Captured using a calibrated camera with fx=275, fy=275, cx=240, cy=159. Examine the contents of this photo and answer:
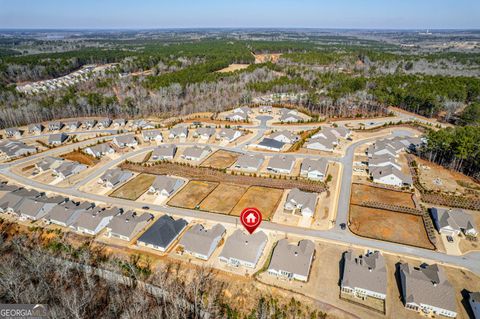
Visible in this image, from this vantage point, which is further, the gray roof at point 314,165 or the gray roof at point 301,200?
the gray roof at point 314,165

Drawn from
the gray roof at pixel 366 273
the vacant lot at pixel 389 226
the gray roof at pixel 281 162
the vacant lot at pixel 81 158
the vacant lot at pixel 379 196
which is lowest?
the vacant lot at pixel 81 158

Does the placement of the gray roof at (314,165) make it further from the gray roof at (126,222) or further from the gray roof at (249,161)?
the gray roof at (126,222)

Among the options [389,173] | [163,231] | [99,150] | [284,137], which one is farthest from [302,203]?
[99,150]

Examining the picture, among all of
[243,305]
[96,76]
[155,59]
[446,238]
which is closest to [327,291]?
[243,305]

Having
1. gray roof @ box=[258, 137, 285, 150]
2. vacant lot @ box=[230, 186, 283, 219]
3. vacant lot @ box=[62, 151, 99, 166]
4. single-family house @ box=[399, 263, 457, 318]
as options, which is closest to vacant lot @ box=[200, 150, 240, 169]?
gray roof @ box=[258, 137, 285, 150]

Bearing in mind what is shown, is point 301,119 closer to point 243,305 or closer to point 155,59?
point 243,305

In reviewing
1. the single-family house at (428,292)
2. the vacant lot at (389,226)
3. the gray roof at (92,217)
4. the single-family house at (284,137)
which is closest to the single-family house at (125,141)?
the gray roof at (92,217)

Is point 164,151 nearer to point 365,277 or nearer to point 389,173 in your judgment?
point 389,173
